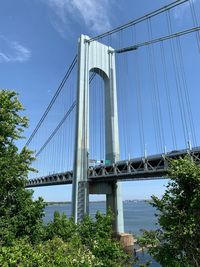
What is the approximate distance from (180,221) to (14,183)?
658 centimetres

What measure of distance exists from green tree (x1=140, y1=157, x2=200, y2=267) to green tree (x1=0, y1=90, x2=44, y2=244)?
5.06 m

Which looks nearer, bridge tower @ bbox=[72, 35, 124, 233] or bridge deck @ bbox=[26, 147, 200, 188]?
bridge deck @ bbox=[26, 147, 200, 188]

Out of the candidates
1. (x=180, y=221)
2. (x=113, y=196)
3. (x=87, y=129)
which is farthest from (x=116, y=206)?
(x=180, y=221)

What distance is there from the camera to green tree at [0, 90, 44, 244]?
39.3 feet

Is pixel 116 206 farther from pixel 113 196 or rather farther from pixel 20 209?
pixel 20 209

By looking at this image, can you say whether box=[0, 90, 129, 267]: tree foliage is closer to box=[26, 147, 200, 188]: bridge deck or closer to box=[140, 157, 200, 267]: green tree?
box=[140, 157, 200, 267]: green tree

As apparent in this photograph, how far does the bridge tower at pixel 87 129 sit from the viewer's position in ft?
103

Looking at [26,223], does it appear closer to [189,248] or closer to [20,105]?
[20,105]

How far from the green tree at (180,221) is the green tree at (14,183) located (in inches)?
199

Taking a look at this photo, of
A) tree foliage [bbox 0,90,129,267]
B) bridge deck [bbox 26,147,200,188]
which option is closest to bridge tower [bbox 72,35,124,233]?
bridge deck [bbox 26,147,200,188]

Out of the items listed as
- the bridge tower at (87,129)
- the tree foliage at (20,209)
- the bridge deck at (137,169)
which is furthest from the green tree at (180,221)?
the bridge tower at (87,129)

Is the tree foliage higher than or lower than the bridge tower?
lower

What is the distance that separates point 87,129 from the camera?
32.5 m

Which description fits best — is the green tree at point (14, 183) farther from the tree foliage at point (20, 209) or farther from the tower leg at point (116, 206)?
the tower leg at point (116, 206)
